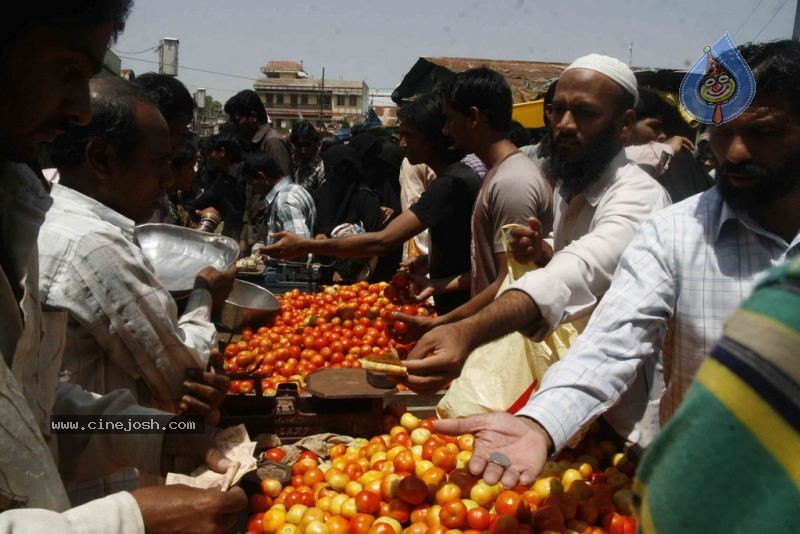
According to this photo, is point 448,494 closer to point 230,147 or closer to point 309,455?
point 309,455

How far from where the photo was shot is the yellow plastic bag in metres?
2.65

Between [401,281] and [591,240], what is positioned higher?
[591,240]

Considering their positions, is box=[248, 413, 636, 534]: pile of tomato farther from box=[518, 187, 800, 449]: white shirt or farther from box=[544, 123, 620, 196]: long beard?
box=[544, 123, 620, 196]: long beard

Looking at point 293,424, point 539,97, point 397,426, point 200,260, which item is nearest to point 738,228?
point 397,426

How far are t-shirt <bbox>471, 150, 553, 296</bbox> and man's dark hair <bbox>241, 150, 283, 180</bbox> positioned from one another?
3696mm

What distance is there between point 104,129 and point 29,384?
864mm

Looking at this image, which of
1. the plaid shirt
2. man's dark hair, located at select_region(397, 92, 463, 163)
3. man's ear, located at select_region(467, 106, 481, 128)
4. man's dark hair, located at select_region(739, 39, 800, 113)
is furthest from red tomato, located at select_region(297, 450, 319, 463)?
the plaid shirt

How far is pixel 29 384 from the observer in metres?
1.40

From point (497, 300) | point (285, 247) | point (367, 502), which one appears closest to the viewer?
point (497, 300)

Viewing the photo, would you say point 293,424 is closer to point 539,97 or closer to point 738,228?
point 738,228

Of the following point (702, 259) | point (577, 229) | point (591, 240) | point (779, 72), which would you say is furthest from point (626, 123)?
point (702, 259)

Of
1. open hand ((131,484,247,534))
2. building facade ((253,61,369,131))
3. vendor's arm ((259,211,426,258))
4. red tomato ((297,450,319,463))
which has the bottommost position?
red tomato ((297,450,319,463))

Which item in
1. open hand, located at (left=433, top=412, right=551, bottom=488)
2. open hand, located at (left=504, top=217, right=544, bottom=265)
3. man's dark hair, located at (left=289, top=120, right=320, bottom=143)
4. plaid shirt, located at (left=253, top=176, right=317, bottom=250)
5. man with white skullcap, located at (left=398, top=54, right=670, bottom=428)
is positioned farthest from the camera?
man's dark hair, located at (left=289, top=120, right=320, bottom=143)

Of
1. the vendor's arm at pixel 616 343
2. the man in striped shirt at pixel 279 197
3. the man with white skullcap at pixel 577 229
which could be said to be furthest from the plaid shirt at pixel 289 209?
the vendor's arm at pixel 616 343
